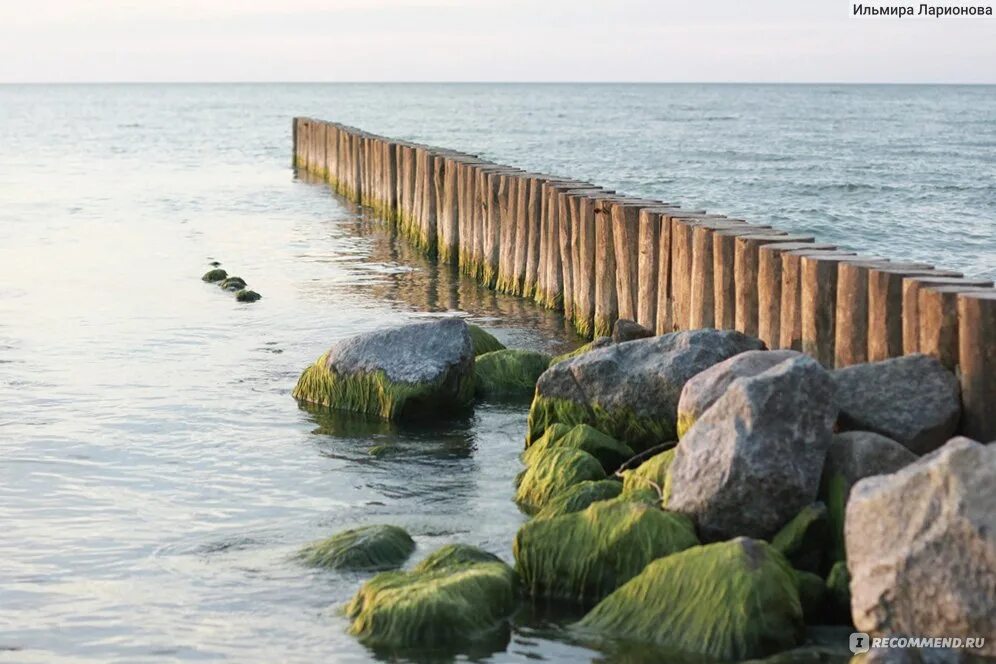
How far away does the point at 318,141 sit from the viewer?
3425 centimetres

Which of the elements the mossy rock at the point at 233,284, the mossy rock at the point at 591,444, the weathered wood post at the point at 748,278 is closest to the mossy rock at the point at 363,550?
the mossy rock at the point at 591,444

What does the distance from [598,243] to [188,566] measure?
650 centimetres

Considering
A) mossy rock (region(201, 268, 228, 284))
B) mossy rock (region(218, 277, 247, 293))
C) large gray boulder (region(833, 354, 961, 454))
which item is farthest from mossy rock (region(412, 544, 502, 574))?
mossy rock (region(201, 268, 228, 284))

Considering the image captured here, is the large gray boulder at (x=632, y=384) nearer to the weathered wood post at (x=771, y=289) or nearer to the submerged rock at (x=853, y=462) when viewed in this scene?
the weathered wood post at (x=771, y=289)

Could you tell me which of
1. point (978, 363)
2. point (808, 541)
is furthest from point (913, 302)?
point (808, 541)

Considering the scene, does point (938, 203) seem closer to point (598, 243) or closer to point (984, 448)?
point (598, 243)

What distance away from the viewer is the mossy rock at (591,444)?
8.67 meters

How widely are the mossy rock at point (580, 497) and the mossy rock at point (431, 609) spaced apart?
2.97 ft

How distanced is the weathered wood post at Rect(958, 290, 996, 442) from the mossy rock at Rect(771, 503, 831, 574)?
1318mm

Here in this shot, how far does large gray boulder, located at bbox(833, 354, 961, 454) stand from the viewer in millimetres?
7676

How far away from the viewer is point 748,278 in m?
10.1

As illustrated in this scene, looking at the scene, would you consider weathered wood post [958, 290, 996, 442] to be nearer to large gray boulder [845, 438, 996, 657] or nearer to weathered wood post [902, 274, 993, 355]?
weathered wood post [902, 274, 993, 355]

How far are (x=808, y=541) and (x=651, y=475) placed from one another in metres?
1.15

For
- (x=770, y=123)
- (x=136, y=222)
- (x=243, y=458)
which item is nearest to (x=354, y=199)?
(x=136, y=222)
